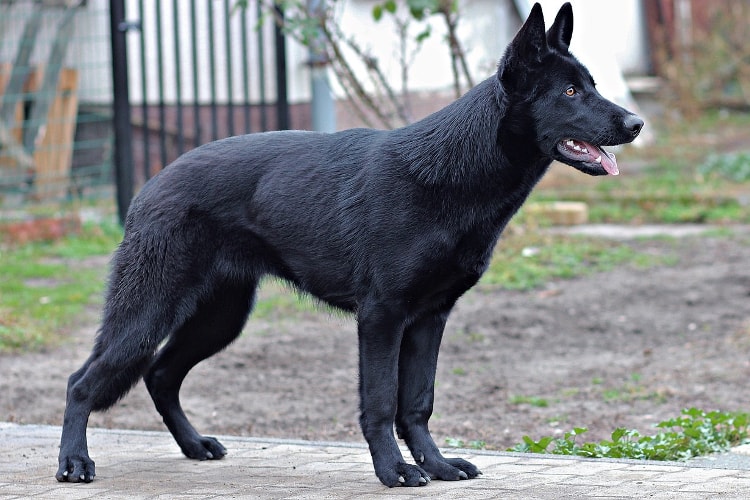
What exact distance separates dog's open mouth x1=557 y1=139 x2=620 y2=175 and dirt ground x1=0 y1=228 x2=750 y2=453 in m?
1.73

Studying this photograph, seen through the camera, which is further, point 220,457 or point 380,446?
point 220,457

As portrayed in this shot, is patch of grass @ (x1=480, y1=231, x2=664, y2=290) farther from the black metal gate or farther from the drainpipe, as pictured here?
the drainpipe

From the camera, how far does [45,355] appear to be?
6.93m

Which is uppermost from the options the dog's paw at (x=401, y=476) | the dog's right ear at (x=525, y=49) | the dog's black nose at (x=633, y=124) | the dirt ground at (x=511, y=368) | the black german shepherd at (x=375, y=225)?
the dog's right ear at (x=525, y=49)

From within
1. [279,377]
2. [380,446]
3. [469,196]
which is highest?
[469,196]

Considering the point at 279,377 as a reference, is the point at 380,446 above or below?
above

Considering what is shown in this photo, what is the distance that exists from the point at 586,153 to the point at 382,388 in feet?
3.52

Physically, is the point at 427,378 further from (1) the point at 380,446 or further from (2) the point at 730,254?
(2) the point at 730,254

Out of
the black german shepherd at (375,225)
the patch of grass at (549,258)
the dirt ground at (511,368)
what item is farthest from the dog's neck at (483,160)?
the patch of grass at (549,258)

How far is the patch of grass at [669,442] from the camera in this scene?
15.4 ft

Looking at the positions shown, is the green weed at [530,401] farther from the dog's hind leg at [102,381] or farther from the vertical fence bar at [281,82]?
the vertical fence bar at [281,82]

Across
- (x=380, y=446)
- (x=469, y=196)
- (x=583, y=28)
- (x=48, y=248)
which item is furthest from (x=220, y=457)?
(x=583, y=28)

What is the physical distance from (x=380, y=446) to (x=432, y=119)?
3.90ft

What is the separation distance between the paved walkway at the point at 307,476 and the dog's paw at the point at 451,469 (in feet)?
0.13
